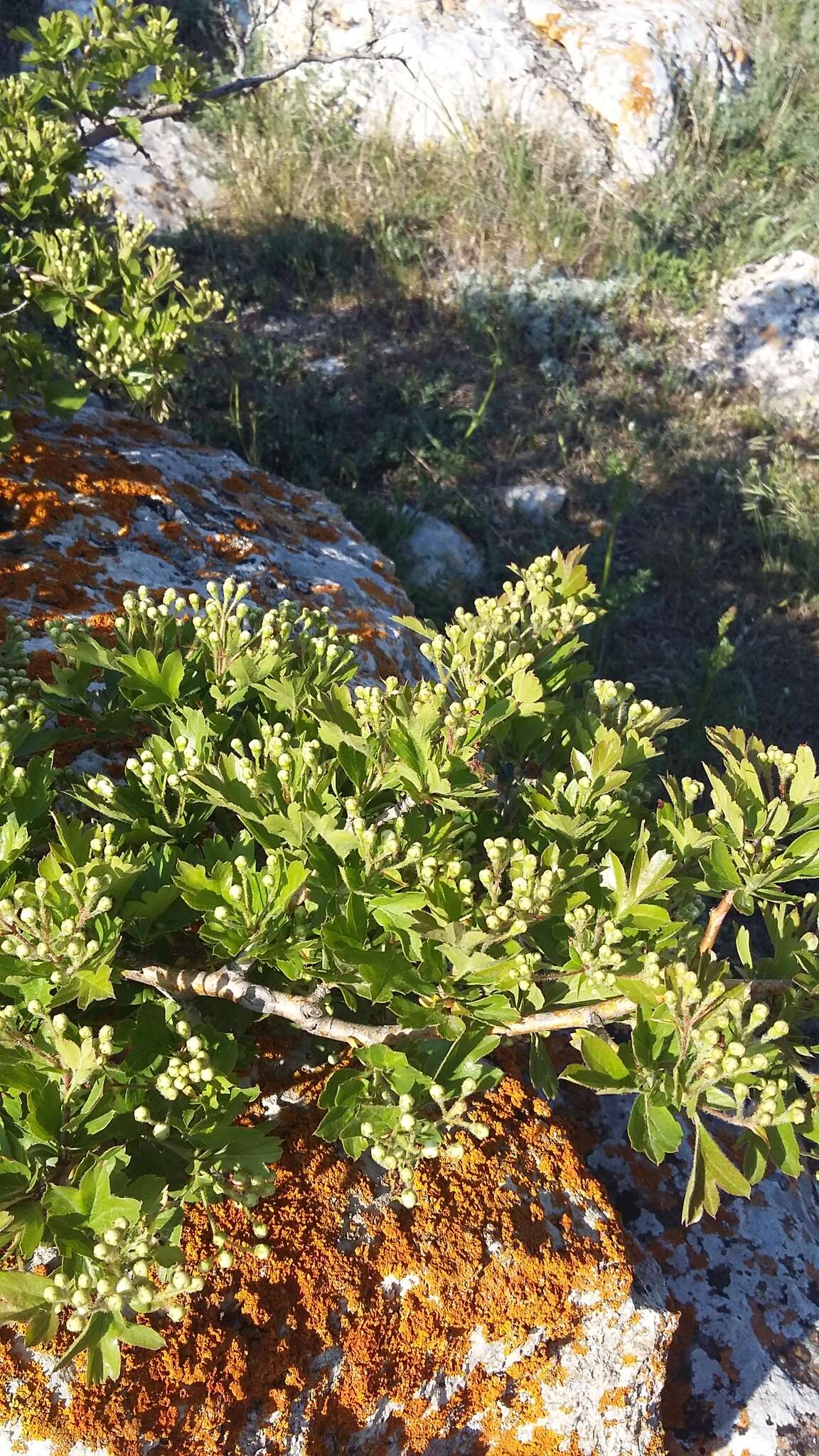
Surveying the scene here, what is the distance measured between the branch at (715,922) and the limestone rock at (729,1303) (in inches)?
44.4

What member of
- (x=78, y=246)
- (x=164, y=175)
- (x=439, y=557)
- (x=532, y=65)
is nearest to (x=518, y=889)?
(x=78, y=246)

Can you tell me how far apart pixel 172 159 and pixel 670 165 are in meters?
3.92

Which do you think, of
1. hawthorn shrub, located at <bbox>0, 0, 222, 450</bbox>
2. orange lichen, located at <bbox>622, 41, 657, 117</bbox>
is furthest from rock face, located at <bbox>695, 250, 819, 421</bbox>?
hawthorn shrub, located at <bbox>0, 0, 222, 450</bbox>

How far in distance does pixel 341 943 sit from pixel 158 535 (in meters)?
1.98

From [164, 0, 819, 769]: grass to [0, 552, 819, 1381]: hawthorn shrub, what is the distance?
9.59 ft

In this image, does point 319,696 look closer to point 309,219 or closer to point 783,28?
point 309,219

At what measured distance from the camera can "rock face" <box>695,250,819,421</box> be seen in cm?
650

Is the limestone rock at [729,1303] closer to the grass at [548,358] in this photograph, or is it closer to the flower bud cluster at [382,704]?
the flower bud cluster at [382,704]

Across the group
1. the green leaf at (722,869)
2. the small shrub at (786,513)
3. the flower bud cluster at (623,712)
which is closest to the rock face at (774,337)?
the small shrub at (786,513)

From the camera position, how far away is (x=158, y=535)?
307 cm

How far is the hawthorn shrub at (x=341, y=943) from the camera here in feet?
4.40

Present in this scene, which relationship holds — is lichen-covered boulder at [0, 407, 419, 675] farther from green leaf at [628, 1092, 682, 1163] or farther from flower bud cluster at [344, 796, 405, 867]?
green leaf at [628, 1092, 682, 1163]

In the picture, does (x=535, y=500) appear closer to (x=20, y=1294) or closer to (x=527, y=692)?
(x=527, y=692)

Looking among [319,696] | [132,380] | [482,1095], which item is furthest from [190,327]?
[482,1095]
